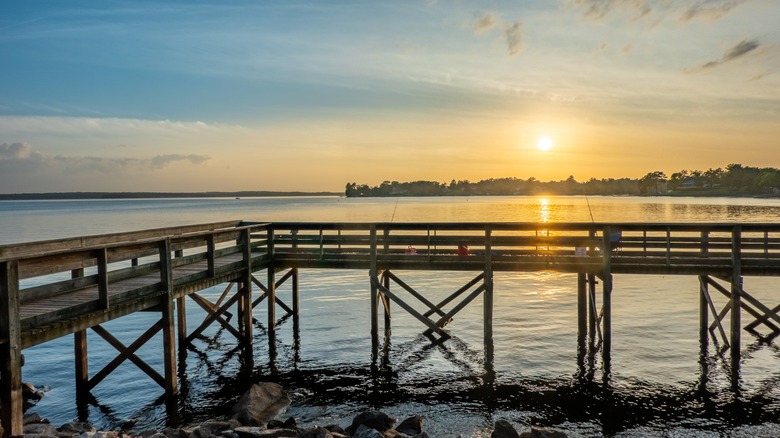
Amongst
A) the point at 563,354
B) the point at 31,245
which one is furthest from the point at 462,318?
the point at 31,245

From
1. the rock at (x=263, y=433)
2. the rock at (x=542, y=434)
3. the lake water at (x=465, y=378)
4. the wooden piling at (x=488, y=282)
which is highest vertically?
the wooden piling at (x=488, y=282)

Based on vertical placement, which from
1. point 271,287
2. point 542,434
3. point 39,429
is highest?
point 271,287

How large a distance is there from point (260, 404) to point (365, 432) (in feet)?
11.1

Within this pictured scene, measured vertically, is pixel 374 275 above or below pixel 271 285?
above

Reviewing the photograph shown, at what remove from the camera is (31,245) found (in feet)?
38.8

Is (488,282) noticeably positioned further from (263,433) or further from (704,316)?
(263,433)

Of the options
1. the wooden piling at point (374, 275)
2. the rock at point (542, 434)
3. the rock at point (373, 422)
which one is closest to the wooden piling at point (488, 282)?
the wooden piling at point (374, 275)

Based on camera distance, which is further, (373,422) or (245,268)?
(245,268)

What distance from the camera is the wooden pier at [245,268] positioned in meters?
9.41

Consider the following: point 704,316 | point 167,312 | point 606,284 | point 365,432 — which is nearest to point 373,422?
point 365,432

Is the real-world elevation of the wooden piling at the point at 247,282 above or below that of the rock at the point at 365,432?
above

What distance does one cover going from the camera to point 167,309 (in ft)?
41.2

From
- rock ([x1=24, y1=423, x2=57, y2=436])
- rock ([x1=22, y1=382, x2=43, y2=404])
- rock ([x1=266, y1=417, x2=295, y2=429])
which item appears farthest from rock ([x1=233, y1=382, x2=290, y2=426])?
rock ([x1=22, y1=382, x2=43, y2=404])

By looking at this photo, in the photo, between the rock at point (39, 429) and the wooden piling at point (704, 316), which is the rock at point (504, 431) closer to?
the rock at point (39, 429)
